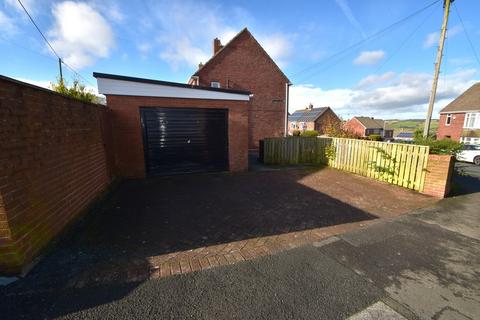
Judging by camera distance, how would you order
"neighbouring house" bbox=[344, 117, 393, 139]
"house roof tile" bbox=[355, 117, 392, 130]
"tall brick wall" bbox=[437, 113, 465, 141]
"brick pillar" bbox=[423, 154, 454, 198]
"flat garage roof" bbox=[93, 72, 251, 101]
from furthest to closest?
"house roof tile" bbox=[355, 117, 392, 130], "neighbouring house" bbox=[344, 117, 393, 139], "tall brick wall" bbox=[437, 113, 465, 141], "flat garage roof" bbox=[93, 72, 251, 101], "brick pillar" bbox=[423, 154, 454, 198]

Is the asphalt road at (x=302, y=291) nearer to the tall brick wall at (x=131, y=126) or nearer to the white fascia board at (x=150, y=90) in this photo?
the tall brick wall at (x=131, y=126)

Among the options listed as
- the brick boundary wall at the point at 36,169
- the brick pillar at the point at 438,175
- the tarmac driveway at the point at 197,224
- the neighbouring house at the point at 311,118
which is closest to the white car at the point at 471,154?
the brick pillar at the point at 438,175

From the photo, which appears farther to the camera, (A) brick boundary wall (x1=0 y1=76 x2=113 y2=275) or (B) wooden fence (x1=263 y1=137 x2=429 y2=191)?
(B) wooden fence (x1=263 y1=137 x2=429 y2=191)

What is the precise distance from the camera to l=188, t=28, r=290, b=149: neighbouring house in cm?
1675

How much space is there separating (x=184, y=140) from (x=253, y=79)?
12.0m

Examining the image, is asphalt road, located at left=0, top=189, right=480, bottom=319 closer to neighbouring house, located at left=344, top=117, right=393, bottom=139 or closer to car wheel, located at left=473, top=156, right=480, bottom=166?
car wheel, located at left=473, top=156, right=480, bottom=166

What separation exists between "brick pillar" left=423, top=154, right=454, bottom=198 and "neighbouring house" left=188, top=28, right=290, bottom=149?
12.2 meters

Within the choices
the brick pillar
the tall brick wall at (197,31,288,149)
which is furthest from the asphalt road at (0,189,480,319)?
the tall brick wall at (197,31,288,149)

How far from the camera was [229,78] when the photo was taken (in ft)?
55.9

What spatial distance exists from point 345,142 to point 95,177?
899cm

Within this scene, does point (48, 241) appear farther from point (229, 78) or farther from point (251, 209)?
point (229, 78)

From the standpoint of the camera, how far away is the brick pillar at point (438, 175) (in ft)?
18.7

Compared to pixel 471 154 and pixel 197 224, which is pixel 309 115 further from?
pixel 197 224

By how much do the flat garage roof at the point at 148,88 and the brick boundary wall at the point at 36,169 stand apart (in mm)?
2174
